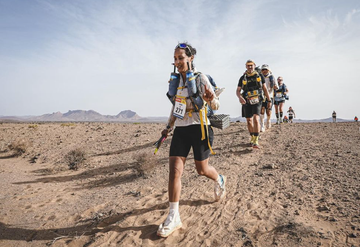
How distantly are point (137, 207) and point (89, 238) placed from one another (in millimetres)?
943

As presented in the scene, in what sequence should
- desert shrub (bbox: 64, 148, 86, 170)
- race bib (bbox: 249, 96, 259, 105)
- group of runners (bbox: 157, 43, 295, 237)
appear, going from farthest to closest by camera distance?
desert shrub (bbox: 64, 148, 86, 170)
race bib (bbox: 249, 96, 259, 105)
group of runners (bbox: 157, 43, 295, 237)

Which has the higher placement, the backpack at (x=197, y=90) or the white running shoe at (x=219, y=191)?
the backpack at (x=197, y=90)

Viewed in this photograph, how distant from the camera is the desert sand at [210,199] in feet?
9.18

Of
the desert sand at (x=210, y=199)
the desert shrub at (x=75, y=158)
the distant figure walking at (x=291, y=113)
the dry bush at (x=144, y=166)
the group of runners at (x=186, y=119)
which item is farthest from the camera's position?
the distant figure walking at (x=291, y=113)

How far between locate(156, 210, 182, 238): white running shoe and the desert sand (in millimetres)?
79

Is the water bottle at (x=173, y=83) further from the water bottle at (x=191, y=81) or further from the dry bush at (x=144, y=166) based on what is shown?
the dry bush at (x=144, y=166)

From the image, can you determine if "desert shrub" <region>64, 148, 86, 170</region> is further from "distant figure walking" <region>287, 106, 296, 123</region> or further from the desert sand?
"distant figure walking" <region>287, 106, 296, 123</region>

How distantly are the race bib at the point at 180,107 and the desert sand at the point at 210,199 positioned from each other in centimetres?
158

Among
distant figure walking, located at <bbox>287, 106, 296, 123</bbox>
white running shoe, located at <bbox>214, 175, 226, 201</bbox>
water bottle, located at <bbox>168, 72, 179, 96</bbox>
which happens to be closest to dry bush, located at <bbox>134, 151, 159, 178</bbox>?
white running shoe, located at <bbox>214, 175, 226, 201</bbox>

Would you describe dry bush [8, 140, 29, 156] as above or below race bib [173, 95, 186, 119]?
below

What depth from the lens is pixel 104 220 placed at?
384 centimetres

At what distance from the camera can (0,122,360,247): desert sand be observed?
2.80m

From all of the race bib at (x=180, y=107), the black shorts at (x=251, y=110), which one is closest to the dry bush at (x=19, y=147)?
the black shorts at (x=251, y=110)

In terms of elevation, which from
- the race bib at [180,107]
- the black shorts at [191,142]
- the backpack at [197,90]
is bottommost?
the black shorts at [191,142]
